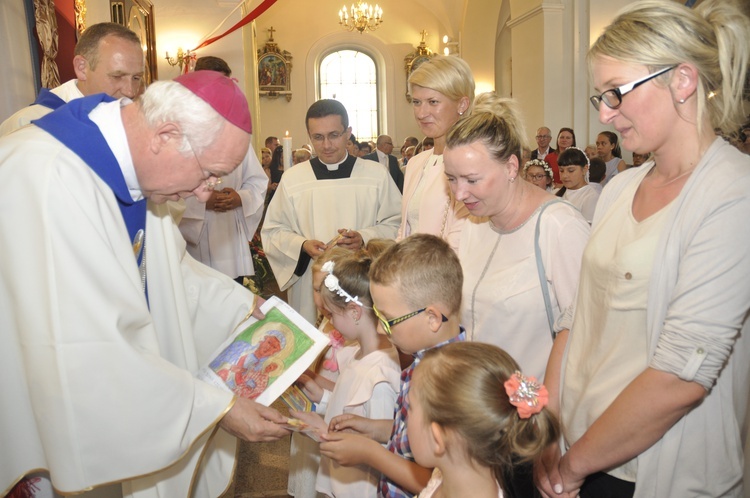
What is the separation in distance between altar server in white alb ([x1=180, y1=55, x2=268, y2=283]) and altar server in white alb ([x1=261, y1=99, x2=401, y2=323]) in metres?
0.60

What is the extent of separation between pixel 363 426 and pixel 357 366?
38cm

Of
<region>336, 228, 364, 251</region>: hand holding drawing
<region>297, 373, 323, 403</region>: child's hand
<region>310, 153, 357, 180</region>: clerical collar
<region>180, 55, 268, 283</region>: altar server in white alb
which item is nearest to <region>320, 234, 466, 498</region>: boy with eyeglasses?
<region>297, 373, 323, 403</region>: child's hand

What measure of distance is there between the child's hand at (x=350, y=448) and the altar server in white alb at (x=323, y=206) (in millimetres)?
2158

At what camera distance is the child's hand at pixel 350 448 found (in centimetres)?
196

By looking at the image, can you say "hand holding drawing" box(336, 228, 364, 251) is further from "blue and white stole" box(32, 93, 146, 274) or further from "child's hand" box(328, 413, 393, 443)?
"blue and white stole" box(32, 93, 146, 274)

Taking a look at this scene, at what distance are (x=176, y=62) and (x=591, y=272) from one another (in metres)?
9.56

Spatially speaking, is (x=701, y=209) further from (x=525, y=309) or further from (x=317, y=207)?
(x=317, y=207)

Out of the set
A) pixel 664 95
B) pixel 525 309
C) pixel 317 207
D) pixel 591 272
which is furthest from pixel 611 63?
pixel 317 207

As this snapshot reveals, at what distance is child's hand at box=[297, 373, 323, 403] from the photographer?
2763mm

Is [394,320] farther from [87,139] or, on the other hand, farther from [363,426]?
[87,139]

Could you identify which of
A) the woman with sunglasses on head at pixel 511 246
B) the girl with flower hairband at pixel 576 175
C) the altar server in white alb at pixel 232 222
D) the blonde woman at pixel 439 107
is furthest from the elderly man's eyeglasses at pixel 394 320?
the girl with flower hairband at pixel 576 175

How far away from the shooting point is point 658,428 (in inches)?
59.2

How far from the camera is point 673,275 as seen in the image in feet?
4.91

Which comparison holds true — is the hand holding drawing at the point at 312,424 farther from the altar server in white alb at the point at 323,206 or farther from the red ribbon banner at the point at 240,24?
the red ribbon banner at the point at 240,24
